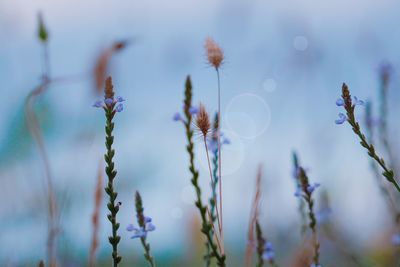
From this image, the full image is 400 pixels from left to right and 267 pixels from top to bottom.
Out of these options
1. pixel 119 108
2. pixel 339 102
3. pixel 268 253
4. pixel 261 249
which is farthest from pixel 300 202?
pixel 119 108

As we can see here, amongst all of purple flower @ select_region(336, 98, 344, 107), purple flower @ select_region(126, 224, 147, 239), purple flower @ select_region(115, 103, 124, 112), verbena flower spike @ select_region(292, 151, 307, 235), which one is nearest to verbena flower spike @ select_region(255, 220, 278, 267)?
verbena flower spike @ select_region(292, 151, 307, 235)

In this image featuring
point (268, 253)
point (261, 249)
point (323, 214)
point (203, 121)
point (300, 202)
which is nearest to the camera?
point (203, 121)

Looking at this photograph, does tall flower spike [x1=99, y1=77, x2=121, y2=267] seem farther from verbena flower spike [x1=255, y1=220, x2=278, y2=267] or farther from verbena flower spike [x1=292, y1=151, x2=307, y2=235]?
verbena flower spike [x1=292, y1=151, x2=307, y2=235]

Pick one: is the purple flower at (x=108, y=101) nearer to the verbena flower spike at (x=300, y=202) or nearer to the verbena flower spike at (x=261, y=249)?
the verbena flower spike at (x=261, y=249)

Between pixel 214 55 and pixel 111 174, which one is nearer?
pixel 111 174

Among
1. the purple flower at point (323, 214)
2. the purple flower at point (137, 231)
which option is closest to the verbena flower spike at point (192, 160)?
the purple flower at point (137, 231)

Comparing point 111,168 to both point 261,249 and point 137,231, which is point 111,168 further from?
point 261,249

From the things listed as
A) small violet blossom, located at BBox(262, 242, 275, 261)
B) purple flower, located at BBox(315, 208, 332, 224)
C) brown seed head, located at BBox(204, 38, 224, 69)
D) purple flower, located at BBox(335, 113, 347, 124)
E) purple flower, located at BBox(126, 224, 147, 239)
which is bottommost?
small violet blossom, located at BBox(262, 242, 275, 261)

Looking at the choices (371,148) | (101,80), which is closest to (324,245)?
(101,80)
